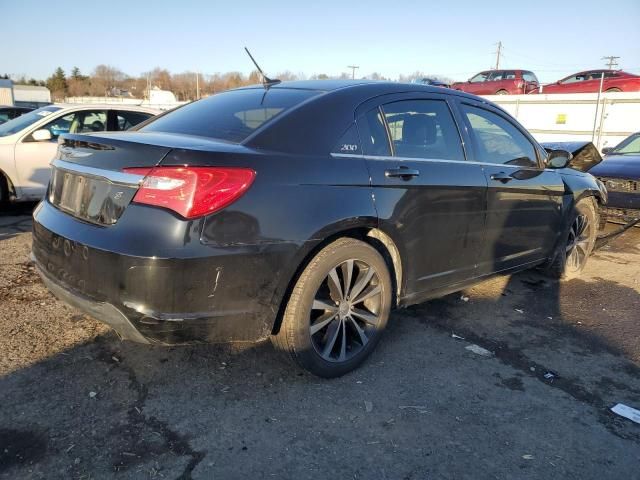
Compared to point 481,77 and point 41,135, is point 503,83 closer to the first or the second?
point 481,77

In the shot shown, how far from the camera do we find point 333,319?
10.0ft

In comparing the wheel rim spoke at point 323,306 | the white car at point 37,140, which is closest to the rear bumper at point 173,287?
the wheel rim spoke at point 323,306

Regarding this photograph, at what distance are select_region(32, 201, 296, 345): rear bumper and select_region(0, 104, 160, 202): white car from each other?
485cm

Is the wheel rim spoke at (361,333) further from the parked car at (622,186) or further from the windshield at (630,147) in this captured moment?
the windshield at (630,147)

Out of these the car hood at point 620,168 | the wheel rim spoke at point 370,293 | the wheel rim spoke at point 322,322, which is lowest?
the wheel rim spoke at point 322,322

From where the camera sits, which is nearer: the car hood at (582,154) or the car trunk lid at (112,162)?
the car trunk lid at (112,162)

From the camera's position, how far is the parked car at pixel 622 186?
7.01 meters

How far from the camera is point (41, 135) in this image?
22.9ft

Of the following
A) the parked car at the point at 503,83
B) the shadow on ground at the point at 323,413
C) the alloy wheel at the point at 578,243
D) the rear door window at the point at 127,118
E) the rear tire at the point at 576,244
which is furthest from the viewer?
the parked car at the point at 503,83

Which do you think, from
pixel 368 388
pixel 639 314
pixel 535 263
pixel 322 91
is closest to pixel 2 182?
pixel 322 91

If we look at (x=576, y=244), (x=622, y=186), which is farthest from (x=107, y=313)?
(x=622, y=186)

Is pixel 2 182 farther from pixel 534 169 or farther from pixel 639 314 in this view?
pixel 639 314

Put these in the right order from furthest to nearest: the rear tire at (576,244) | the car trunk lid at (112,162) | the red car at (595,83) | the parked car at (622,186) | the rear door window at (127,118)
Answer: the red car at (595,83) → the rear door window at (127,118) → the parked car at (622,186) → the rear tire at (576,244) → the car trunk lid at (112,162)

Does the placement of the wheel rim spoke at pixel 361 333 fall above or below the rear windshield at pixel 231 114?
below
